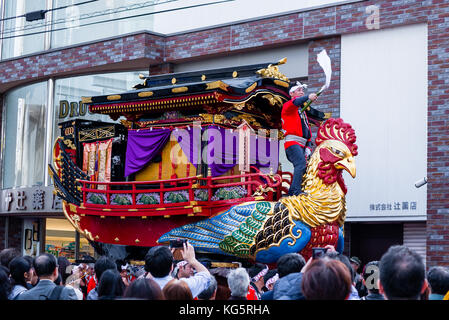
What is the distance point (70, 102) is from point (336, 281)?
18699 mm

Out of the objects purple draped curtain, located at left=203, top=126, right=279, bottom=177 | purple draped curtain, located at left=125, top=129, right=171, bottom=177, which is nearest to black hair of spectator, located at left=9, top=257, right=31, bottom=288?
purple draped curtain, located at left=203, top=126, right=279, bottom=177

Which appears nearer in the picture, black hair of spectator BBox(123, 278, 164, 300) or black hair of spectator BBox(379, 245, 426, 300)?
black hair of spectator BBox(379, 245, 426, 300)

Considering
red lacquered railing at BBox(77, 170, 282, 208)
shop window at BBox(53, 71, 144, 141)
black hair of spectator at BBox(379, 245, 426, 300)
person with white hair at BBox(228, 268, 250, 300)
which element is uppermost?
shop window at BBox(53, 71, 144, 141)

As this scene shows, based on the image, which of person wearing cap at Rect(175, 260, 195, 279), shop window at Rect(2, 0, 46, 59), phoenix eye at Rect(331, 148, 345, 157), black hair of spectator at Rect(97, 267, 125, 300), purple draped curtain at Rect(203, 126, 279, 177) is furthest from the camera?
shop window at Rect(2, 0, 46, 59)

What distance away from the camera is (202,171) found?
522 inches

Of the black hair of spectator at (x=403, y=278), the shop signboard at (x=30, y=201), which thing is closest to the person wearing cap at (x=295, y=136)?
the black hair of spectator at (x=403, y=278)

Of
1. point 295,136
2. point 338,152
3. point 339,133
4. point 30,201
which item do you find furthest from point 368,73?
point 30,201

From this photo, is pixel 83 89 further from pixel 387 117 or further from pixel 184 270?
pixel 184 270

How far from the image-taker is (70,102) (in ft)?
71.5

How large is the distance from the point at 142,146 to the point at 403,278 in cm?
1038

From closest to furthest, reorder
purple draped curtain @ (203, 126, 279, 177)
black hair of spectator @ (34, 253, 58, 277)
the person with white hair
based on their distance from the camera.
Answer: the person with white hair < black hair of spectator @ (34, 253, 58, 277) < purple draped curtain @ (203, 126, 279, 177)

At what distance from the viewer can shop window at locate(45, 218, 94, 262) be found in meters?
22.7

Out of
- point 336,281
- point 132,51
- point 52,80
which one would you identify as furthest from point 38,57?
point 336,281

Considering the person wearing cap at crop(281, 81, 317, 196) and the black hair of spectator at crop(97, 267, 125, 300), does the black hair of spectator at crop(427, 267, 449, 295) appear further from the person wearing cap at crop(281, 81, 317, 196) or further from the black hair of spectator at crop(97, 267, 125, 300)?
the person wearing cap at crop(281, 81, 317, 196)
